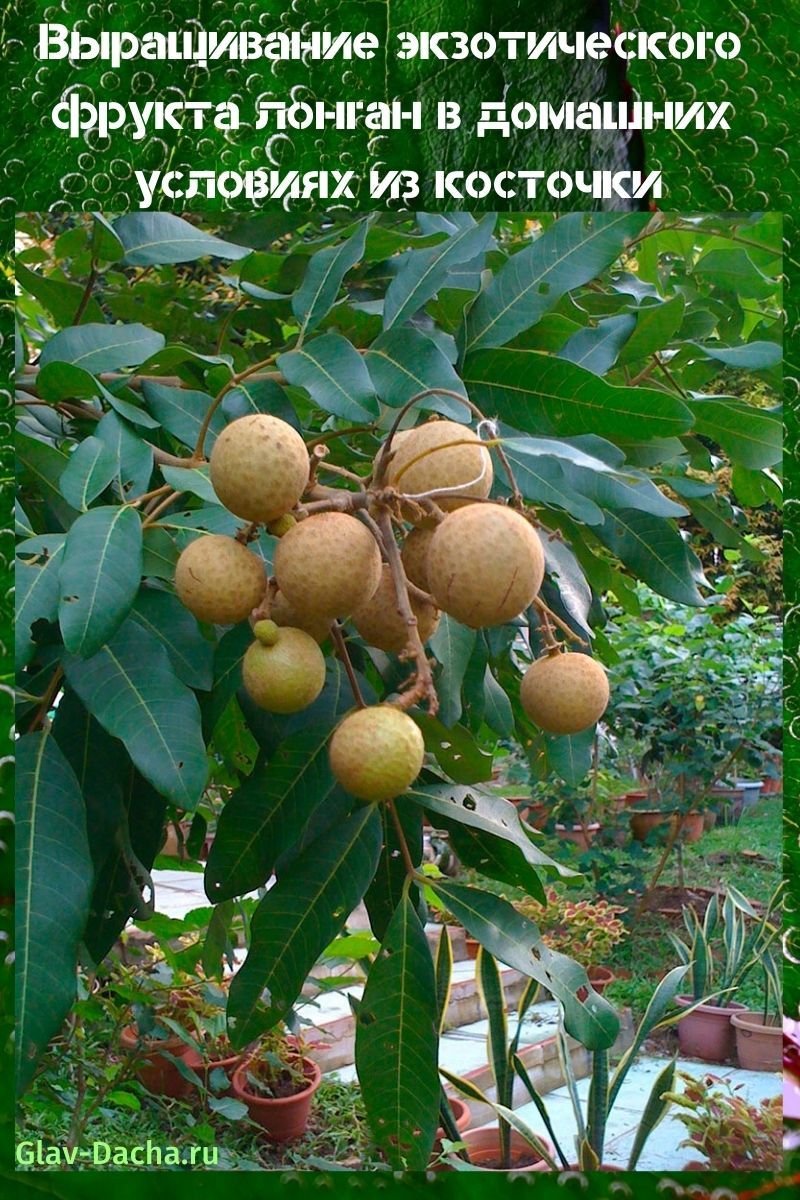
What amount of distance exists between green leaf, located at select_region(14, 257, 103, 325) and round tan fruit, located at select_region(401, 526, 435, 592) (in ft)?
1.58

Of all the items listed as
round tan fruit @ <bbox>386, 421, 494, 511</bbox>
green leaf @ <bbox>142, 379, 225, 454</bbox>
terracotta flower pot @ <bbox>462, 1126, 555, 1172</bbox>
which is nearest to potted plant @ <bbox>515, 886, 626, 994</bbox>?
terracotta flower pot @ <bbox>462, 1126, 555, 1172</bbox>

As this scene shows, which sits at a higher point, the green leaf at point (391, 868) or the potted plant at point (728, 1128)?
the green leaf at point (391, 868)

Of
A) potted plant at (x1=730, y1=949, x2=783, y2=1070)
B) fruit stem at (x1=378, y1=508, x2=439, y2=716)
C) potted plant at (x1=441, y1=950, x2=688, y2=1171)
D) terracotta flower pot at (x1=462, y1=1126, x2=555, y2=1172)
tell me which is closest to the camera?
fruit stem at (x1=378, y1=508, x2=439, y2=716)

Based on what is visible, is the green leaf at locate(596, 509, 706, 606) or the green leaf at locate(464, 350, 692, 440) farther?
the green leaf at locate(596, 509, 706, 606)

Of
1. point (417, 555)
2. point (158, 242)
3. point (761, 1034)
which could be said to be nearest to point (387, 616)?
point (417, 555)

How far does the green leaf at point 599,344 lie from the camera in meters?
0.81

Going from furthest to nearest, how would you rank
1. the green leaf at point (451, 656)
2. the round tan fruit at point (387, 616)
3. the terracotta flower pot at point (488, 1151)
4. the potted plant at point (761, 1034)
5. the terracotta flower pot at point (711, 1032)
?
Result: the terracotta flower pot at point (711, 1032)
the potted plant at point (761, 1034)
the terracotta flower pot at point (488, 1151)
the green leaf at point (451, 656)
the round tan fruit at point (387, 616)

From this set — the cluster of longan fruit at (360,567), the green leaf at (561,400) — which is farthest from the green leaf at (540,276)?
the cluster of longan fruit at (360,567)

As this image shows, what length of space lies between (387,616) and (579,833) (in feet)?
11.9

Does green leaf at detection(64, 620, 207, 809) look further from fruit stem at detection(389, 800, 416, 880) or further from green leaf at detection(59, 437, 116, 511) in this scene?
fruit stem at detection(389, 800, 416, 880)

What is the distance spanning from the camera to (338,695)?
841 millimetres

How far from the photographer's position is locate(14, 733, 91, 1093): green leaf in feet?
2.18

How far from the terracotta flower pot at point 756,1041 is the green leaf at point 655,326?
5.43ft

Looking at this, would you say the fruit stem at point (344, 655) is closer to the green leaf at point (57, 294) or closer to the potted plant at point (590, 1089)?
the green leaf at point (57, 294)
